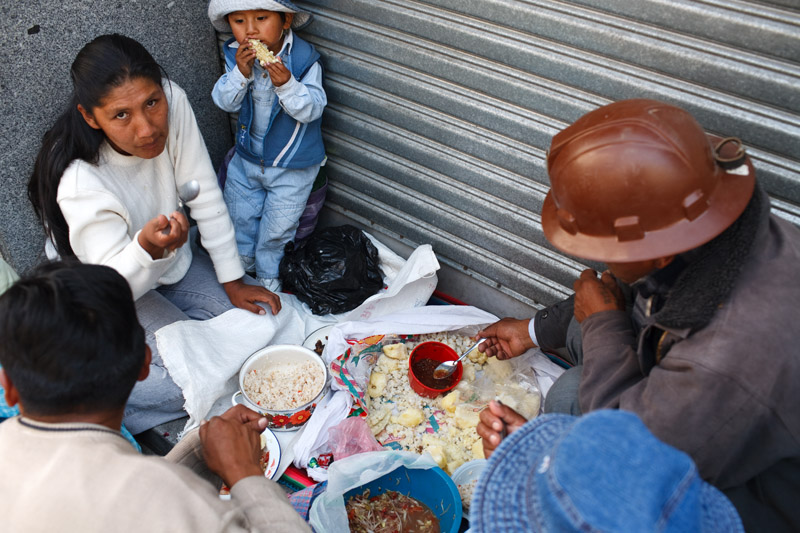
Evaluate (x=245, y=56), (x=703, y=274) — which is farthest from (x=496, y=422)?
(x=245, y=56)

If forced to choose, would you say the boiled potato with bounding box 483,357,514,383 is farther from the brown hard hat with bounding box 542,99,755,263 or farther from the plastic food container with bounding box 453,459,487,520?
the brown hard hat with bounding box 542,99,755,263

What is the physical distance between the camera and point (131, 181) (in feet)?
9.38

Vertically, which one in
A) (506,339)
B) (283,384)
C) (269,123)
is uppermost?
(269,123)

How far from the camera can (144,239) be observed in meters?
2.55

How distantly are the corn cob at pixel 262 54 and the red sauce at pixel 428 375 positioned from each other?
1.75 meters

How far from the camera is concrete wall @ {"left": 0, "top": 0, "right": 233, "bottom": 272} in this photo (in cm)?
285

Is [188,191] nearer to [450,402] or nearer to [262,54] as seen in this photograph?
[262,54]

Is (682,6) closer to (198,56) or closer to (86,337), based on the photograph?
(86,337)

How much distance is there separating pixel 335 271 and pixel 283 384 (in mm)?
763

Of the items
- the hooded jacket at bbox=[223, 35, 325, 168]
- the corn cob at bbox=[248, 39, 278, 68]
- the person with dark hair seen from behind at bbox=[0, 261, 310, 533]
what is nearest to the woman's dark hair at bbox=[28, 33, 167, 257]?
the corn cob at bbox=[248, 39, 278, 68]

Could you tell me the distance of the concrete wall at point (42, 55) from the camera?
2.85 meters

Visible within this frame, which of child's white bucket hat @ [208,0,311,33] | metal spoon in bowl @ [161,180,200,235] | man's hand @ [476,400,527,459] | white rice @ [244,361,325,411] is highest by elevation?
child's white bucket hat @ [208,0,311,33]

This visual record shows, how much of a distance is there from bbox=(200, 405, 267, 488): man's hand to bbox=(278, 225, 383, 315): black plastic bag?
147 centimetres

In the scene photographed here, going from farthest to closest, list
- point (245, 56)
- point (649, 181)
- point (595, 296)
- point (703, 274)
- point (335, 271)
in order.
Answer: point (335, 271) < point (245, 56) < point (595, 296) < point (703, 274) < point (649, 181)
